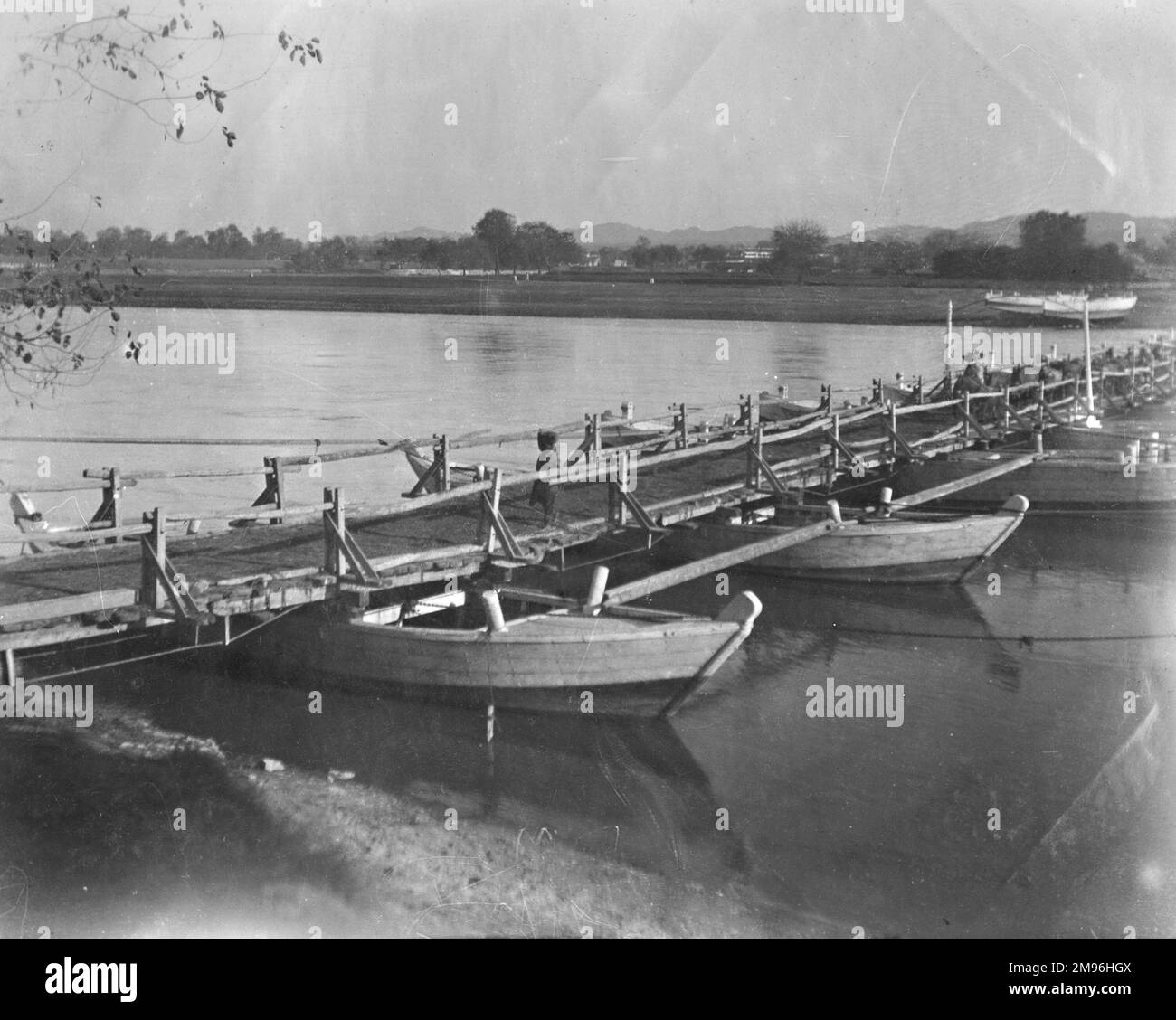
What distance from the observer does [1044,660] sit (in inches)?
571

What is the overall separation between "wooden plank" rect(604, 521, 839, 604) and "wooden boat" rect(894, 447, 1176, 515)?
651 centimetres

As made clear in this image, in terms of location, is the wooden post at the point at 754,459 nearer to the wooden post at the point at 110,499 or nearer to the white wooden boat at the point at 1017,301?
the wooden post at the point at 110,499

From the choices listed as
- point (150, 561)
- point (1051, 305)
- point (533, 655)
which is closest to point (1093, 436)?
point (533, 655)

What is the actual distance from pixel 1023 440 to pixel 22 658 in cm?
2107

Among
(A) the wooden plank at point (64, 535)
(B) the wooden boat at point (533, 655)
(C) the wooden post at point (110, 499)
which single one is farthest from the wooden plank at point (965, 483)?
(A) the wooden plank at point (64, 535)

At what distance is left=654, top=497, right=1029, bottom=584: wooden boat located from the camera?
1727 cm

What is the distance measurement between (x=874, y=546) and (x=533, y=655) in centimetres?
730

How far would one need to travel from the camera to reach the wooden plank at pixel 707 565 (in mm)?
12656

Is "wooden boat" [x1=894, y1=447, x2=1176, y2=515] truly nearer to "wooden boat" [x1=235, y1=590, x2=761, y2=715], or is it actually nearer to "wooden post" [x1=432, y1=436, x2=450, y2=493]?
"wooden post" [x1=432, y1=436, x2=450, y2=493]

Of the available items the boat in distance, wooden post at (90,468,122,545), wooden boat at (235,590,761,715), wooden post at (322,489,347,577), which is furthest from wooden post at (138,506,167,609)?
the boat in distance

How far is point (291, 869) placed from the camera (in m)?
9.34

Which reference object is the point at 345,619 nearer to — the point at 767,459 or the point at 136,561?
the point at 136,561

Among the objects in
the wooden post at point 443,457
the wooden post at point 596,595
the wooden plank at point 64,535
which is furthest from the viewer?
the wooden post at point 443,457

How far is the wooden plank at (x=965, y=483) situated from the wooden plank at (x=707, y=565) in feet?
6.87
